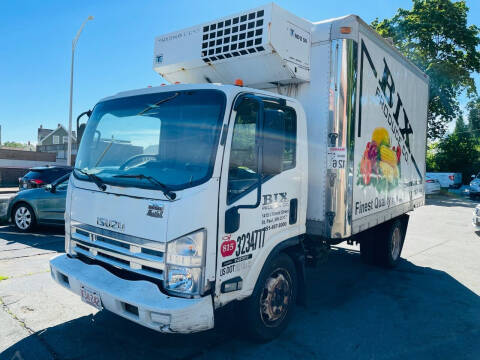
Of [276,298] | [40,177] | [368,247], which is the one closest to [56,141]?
[40,177]

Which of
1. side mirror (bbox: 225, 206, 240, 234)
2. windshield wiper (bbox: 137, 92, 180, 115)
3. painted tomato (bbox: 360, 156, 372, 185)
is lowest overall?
side mirror (bbox: 225, 206, 240, 234)

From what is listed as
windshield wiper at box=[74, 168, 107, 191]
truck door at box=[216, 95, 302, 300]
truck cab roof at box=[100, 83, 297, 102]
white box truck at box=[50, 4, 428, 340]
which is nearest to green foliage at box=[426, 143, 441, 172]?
white box truck at box=[50, 4, 428, 340]

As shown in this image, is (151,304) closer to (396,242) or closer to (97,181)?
(97,181)

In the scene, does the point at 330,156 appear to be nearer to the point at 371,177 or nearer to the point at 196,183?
the point at 371,177

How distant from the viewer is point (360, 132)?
4.54 m

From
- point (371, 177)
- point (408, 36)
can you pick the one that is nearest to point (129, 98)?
point (371, 177)

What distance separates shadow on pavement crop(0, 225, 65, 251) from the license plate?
14.3 ft

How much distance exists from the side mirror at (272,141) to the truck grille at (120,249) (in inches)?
47.9

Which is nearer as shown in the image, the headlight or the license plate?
the headlight

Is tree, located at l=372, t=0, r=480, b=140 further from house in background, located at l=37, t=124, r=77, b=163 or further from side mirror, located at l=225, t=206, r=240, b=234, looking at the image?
house in background, located at l=37, t=124, r=77, b=163

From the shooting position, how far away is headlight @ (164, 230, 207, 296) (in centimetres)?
296

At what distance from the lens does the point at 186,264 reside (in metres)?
2.96

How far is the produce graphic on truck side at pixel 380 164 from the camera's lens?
188 inches

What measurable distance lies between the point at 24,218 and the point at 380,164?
25.9 ft
